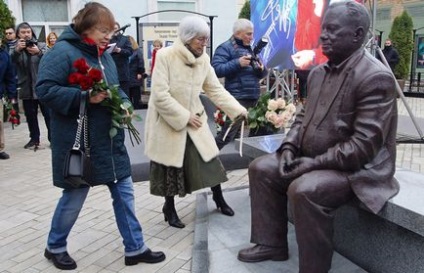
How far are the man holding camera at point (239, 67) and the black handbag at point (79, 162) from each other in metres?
2.10

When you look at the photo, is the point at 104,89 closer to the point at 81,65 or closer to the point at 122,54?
the point at 81,65

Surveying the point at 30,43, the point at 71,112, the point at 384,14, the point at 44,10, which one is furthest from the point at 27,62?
the point at 384,14

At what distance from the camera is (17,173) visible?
5.77m

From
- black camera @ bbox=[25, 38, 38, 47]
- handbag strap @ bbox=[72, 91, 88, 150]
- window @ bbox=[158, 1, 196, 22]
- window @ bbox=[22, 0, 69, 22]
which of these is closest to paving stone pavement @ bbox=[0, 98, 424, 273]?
handbag strap @ bbox=[72, 91, 88, 150]

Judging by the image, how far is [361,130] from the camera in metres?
2.49

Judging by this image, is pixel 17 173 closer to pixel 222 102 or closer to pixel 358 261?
pixel 222 102

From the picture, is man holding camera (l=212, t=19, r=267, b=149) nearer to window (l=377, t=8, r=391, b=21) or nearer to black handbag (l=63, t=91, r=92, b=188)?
black handbag (l=63, t=91, r=92, b=188)

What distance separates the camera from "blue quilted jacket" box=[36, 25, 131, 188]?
2.81 metres

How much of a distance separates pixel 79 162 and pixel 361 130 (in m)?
1.68

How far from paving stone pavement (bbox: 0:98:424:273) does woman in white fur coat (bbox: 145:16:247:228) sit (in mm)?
447

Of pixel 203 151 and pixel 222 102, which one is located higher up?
pixel 222 102

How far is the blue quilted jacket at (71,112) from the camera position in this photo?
281 cm

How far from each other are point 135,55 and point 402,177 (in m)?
7.18

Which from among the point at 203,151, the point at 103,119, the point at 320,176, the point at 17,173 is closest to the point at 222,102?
the point at 203,151
